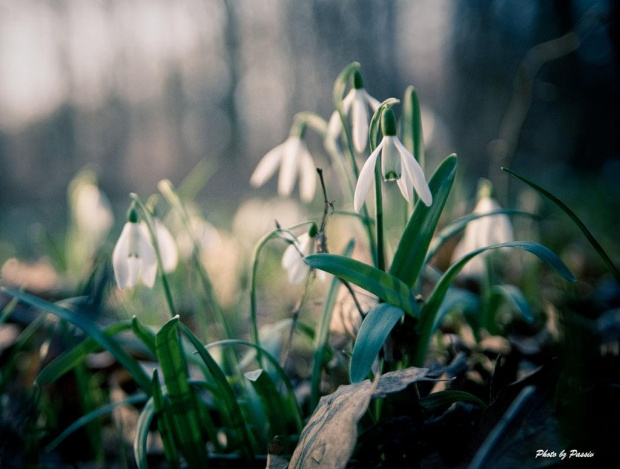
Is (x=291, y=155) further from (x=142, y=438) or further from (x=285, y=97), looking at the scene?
A: (x=285, y=97)

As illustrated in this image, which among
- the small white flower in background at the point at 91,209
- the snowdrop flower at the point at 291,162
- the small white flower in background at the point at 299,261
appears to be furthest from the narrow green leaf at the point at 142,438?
the small white flower in background at the point at 91,209

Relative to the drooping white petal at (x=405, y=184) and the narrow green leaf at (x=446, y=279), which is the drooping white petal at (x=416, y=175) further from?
the narrow green leaf at (x=446, y=279)

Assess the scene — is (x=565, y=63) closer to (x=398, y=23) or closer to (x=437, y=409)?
(x=398, y=23)

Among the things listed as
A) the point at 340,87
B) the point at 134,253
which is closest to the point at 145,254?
the point at 134,253

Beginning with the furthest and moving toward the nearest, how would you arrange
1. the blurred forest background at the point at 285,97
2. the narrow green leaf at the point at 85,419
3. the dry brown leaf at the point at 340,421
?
the blurred forest background at the point at 285,97, the narrow green leaf at the point at 85,419, the dry brown leaf at the point at 340,421

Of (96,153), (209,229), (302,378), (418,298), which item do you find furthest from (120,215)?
(418,298)

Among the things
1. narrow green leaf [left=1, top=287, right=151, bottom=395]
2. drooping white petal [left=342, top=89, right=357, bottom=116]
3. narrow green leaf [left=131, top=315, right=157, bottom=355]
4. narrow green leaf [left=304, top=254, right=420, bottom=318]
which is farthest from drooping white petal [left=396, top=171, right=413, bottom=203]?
narrow green leaf [left=1, top=287, right=151, bottom=395]
